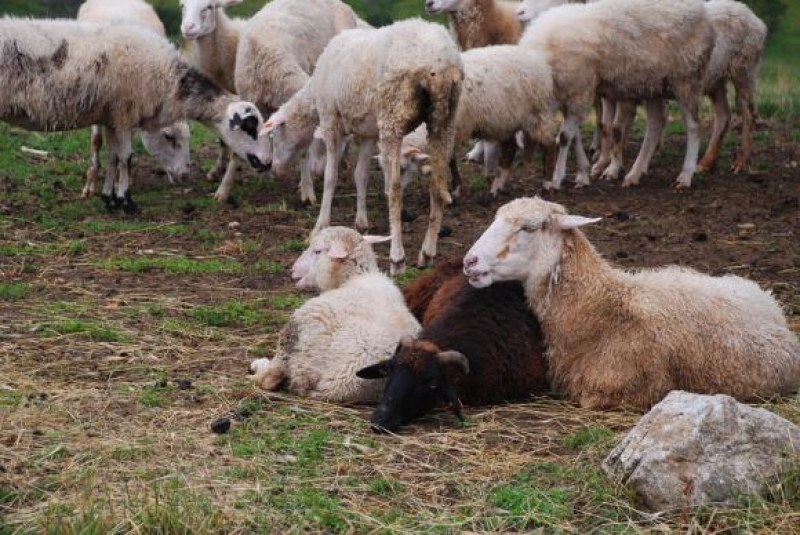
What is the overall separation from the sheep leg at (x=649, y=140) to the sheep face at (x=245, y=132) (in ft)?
11.6

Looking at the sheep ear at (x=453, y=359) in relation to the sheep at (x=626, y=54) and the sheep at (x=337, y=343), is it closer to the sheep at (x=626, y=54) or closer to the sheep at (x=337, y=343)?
the sheep at (x=337, y=343)

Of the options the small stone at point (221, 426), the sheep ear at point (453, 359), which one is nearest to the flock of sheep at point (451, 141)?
the sheep ear at point (453, 359)

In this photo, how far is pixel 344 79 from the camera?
10203 millimetres

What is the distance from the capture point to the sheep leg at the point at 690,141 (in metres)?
12.9

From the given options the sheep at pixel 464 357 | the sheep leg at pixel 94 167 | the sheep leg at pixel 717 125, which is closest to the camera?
the sheep at pixel 464 357

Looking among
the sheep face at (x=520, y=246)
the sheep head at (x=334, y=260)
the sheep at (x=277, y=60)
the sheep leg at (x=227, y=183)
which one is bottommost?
the sheep leg at (x=227, y=183)

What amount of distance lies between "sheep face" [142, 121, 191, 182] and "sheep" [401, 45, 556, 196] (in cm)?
246

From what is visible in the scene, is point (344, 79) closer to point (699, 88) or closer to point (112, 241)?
point (112, 241)

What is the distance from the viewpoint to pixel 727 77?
45.6 feet

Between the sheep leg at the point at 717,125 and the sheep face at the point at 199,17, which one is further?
the sheep leg at the point at 717,125

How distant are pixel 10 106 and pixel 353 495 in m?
7.20

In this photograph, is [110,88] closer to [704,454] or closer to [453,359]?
[453,359]

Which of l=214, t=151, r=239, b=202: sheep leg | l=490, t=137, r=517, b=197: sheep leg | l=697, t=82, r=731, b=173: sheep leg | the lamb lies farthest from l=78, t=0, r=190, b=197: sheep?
the lamb

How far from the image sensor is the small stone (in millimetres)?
5969
